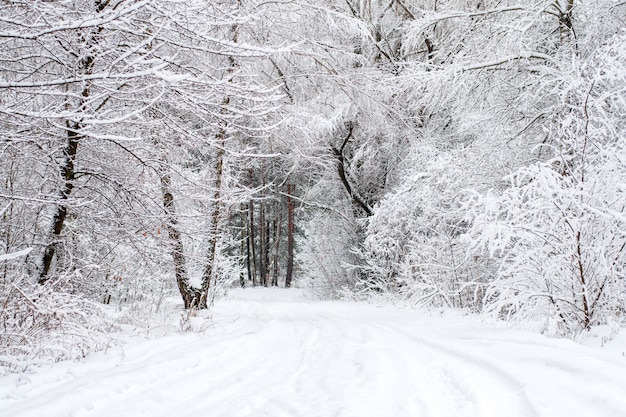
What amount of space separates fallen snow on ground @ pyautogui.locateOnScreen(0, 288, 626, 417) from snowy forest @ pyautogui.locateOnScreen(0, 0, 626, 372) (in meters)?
0.59

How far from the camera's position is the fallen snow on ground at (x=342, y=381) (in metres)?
2.28

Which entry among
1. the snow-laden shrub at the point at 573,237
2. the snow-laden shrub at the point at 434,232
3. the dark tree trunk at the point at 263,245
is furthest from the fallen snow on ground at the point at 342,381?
the dark tree trunk at the point at 263,245

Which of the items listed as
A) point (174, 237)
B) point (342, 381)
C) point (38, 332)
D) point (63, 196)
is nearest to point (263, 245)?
point (174, 237)

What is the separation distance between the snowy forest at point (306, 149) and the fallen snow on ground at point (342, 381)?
1.93 ft

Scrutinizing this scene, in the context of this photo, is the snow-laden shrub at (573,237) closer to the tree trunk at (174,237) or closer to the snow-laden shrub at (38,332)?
the tree trunk at (174,237)

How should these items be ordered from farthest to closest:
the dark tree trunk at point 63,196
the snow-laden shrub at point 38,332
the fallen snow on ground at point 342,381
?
the dark tree trunk at point 63,196, the snow-laden shrub at point 38,332, the fallen snow on ground at point 342,381

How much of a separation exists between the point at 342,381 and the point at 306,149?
21.5 feet

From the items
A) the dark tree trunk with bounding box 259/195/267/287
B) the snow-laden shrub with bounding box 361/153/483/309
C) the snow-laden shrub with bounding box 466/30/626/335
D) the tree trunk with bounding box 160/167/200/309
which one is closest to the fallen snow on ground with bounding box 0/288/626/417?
the snow-laden shrub with bounding box 466/30/626/335

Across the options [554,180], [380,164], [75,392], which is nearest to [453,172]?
[554,180]

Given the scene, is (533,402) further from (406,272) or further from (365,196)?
(365,196)

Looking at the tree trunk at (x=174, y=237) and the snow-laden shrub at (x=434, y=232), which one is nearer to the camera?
the tree trunk at (x=174, y=237)

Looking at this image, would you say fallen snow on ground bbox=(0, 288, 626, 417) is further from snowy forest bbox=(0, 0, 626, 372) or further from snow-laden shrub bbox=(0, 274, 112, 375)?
snowy forest bbox=(0, 0, 626, 372)

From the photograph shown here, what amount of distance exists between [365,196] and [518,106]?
24.8 feet

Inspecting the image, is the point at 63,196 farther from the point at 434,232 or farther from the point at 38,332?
the point at 434,232
